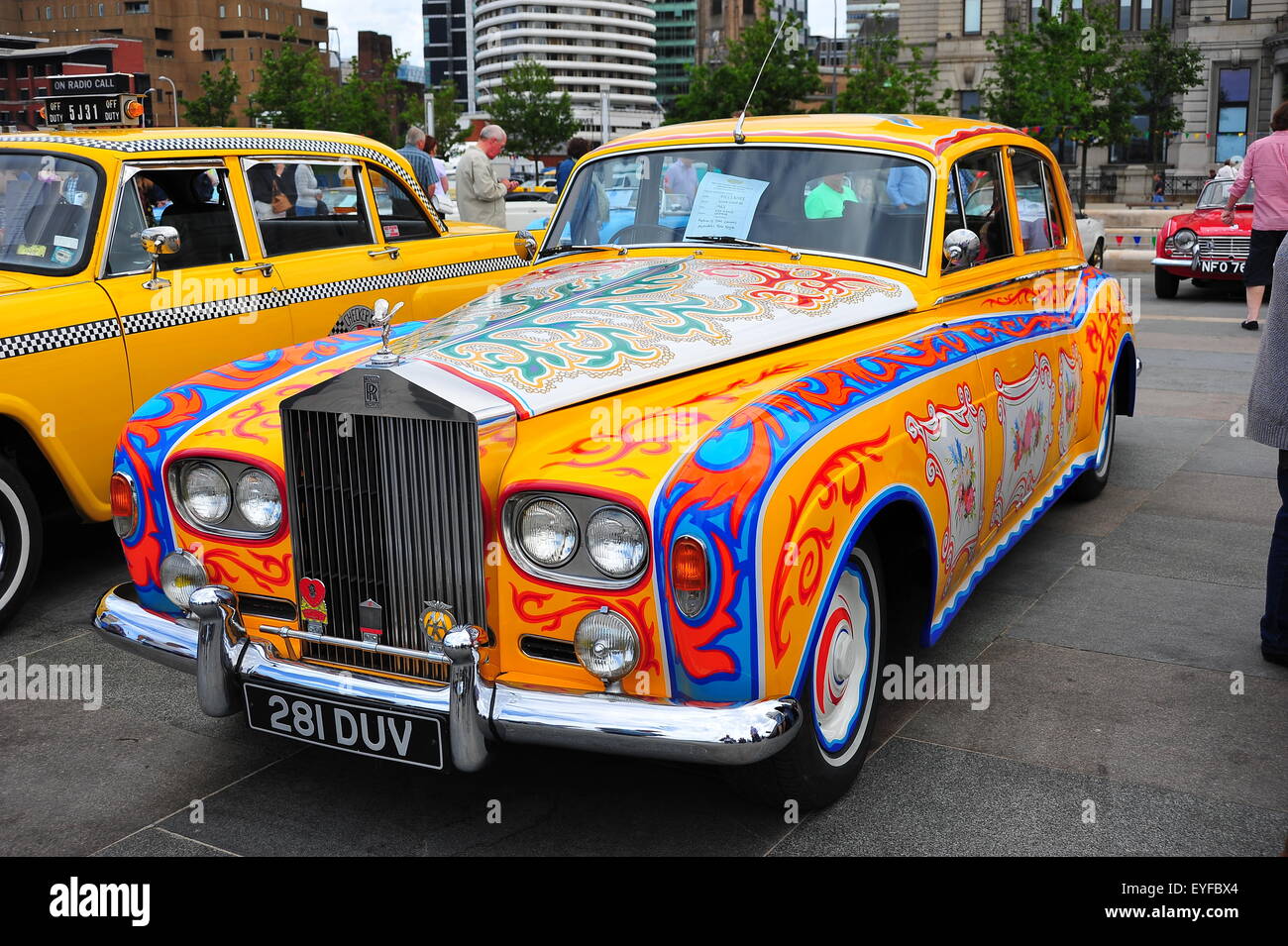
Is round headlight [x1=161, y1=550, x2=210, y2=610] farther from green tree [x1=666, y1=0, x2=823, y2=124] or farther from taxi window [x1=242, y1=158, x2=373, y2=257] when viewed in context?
green tree [x1=666, y1=0, x2=823, y2=124]

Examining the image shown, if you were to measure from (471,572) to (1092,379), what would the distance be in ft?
12.3

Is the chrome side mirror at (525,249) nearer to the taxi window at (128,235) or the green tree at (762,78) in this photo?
the taxi window at (128,235)

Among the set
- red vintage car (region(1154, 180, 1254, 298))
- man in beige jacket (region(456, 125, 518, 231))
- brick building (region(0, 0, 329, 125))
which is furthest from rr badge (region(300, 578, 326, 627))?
brick building (region(0, 0, 329, 125))

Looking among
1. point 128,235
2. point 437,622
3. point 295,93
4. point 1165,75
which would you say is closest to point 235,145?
point 128,235

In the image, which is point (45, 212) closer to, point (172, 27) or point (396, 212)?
point (396, 212)

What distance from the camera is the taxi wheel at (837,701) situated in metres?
3.03

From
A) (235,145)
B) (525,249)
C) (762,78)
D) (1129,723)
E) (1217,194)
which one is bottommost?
(1129,723)

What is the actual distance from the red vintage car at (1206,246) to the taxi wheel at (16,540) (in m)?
13.0

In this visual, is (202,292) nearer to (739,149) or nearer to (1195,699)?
(739,149)

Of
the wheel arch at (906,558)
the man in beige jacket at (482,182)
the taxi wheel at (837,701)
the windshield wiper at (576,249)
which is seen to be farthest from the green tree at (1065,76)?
the taxi wheel at (837,701)

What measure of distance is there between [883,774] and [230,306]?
3911 millimetres

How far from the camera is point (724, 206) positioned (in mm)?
4676

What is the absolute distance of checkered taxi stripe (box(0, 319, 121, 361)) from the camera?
15.6ft
